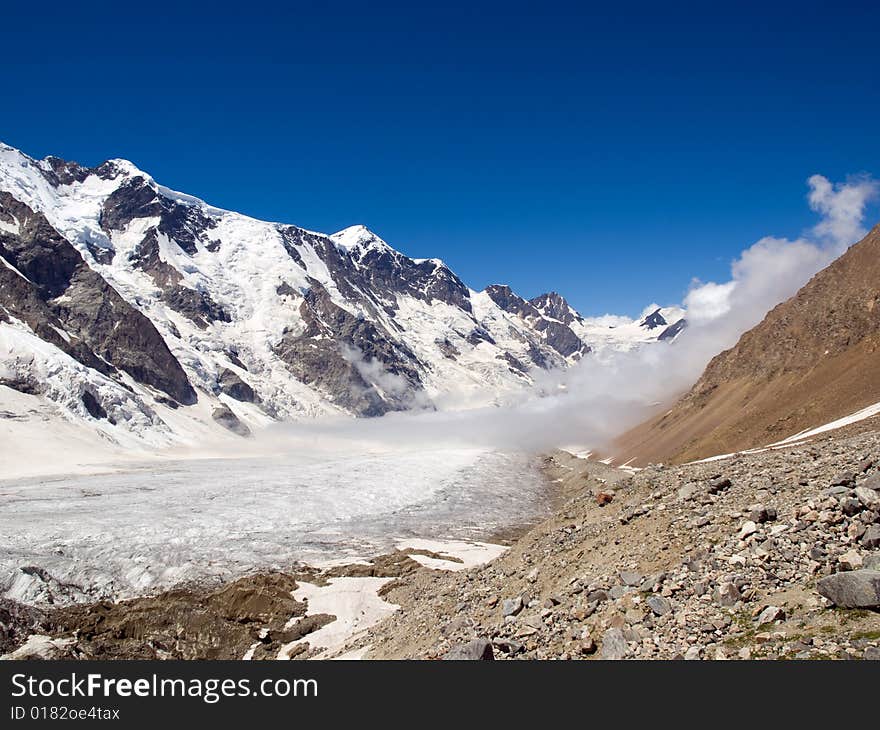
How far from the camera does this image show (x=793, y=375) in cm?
9188

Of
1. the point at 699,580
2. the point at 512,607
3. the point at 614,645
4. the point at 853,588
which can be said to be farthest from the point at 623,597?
the point at 853,588

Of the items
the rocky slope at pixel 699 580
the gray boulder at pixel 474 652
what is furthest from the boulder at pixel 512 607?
the gray boulder at pixel 474 652

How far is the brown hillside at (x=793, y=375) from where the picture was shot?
74.0 m

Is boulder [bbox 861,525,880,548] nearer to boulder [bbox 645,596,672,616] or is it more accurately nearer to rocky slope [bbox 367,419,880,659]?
rocky slope [bbox 367,419,880,659]

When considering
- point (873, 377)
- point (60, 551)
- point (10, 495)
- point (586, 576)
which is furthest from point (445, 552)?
point (10, 495)

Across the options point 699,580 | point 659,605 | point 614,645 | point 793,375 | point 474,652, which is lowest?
point 614,645

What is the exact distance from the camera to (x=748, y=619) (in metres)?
14.0

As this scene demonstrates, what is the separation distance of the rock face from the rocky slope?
0.8 inches

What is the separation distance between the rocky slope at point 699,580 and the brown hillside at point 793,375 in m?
52.2

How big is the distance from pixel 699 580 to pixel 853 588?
3.72m

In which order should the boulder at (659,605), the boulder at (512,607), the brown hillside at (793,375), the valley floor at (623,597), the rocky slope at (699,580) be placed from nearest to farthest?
the rocky slope at (699,580)
the valley floor at (623,597)
the boulder at (659,605)
the boulder at (512,607)
the brown hillside at (793,375)

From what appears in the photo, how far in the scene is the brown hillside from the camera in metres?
74.0

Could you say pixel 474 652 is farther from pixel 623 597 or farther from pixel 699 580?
pixel 699 580

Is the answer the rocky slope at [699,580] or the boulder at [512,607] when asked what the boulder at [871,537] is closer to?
the rocky slope at [699,580]
